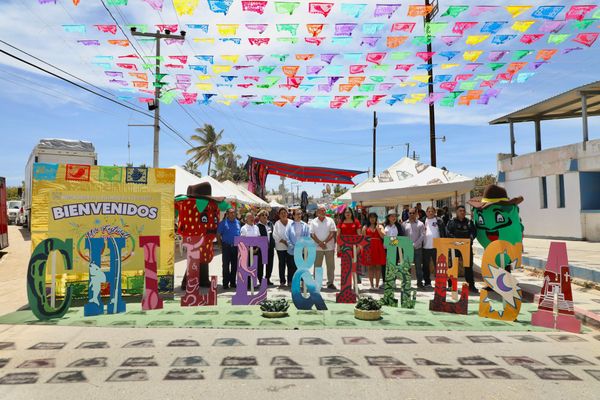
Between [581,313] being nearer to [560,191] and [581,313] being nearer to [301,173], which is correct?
[560,191]

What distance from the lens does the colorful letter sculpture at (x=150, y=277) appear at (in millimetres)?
7453

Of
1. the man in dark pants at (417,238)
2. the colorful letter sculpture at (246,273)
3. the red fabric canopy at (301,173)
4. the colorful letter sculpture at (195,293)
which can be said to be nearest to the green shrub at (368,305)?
the colorful letter sculpture at (246,273)

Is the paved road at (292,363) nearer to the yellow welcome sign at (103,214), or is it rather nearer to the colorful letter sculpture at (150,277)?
the colorful letter sculpture at (150,277)

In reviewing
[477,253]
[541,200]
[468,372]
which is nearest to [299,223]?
[468,372]

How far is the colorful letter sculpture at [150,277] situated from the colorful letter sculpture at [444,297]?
4.61m

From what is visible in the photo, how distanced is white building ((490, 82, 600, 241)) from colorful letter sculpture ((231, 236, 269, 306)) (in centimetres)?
1614

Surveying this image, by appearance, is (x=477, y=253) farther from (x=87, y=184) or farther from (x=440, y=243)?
(x=87, y=184)

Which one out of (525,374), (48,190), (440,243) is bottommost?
(525,374)

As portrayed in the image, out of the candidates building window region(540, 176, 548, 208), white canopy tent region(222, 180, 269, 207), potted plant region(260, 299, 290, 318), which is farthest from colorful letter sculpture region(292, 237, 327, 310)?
building window region(540, 176, 548, 208)

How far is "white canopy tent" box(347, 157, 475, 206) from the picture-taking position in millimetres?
12352

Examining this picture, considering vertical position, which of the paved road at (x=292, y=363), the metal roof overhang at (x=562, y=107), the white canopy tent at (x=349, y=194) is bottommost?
the paved road at (x=292, y=363)

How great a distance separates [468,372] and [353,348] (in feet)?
4.43

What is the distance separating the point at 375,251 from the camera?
9.72m

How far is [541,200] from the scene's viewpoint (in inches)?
854
